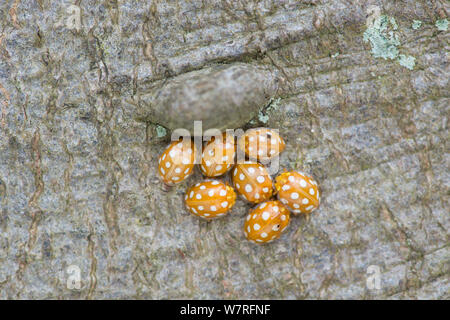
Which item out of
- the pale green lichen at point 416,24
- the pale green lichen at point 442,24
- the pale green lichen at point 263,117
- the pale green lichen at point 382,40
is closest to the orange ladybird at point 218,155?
the pale green lichen at point 263,117

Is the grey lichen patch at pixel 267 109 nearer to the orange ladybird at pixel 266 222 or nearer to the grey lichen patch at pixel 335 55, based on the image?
the grey lichen patch at pixel 335 55

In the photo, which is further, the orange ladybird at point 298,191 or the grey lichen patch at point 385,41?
the grey lichen patch at point 385,41

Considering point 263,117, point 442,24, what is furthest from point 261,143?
point 442,24

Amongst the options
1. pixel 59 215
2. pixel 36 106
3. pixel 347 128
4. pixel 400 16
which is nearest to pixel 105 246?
pixel 59 215

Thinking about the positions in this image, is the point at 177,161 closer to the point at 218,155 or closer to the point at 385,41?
the point at 218,155

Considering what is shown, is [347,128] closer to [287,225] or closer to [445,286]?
[287,225]

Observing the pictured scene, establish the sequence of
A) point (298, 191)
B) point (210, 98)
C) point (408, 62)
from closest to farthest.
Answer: point (210, 98)
point (298, 191)
point (408, 62)

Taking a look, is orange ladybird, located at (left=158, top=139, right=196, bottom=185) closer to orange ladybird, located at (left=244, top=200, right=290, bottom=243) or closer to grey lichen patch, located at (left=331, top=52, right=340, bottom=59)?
orange ladybird, located at (left=244, top=200, right=290, bottom=243)
